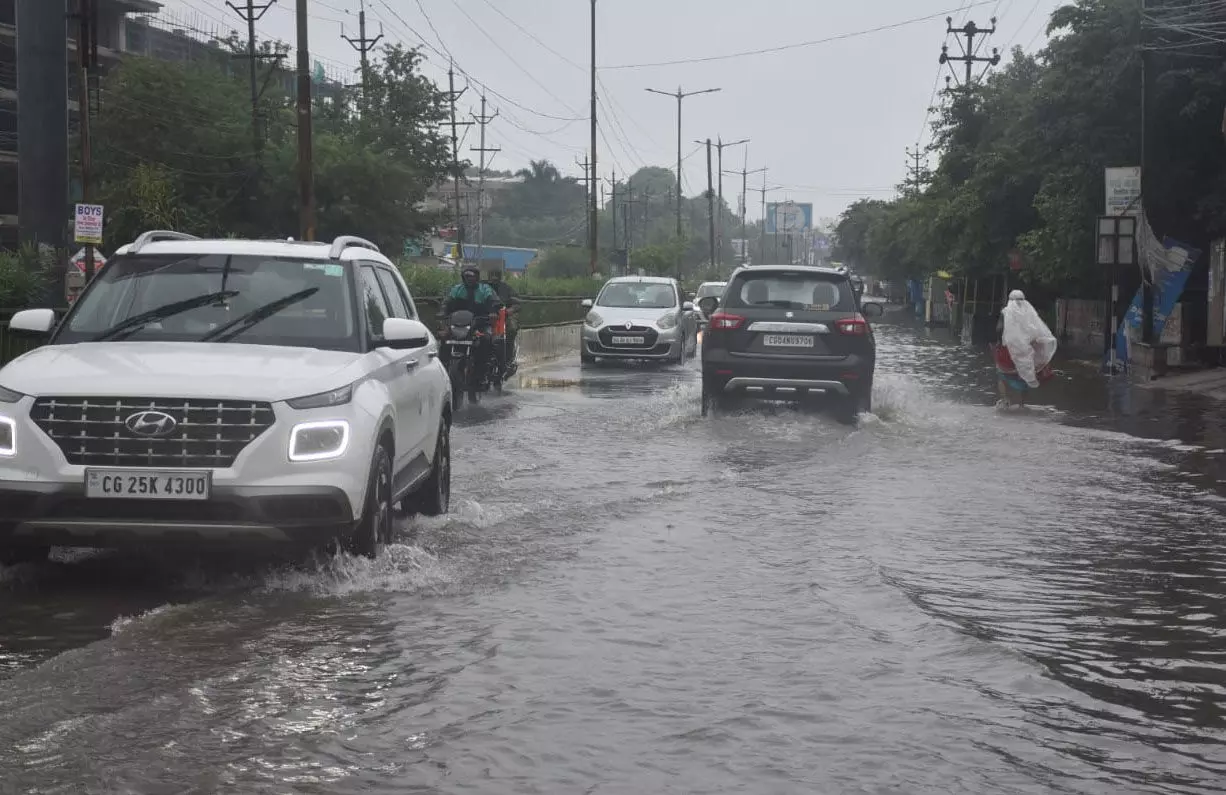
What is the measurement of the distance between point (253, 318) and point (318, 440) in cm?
126

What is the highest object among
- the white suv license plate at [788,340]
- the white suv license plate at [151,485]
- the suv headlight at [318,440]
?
the white suv license plate at [788,340]

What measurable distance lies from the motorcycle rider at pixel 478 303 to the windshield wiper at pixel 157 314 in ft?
41.2

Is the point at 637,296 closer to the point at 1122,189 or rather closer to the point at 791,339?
the point at 1122,189

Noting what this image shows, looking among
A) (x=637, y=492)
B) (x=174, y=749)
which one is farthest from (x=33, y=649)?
(x=637, y=492)

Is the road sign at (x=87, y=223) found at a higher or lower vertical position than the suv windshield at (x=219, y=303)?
higher

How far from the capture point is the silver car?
3008 centimetres

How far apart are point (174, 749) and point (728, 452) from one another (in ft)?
33.4

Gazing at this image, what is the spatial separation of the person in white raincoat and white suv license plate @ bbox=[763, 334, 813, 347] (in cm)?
448

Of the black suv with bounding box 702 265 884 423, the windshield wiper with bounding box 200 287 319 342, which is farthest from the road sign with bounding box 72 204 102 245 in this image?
the windshield wiper with bounding box 200 287 319 342

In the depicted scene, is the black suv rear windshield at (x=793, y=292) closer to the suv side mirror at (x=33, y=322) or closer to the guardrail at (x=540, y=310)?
the guardrail at (x=540, y=310)

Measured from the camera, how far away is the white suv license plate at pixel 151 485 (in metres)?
7.15

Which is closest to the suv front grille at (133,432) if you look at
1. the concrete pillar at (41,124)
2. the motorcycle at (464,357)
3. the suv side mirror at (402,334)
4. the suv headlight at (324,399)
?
the suv headlight at (324,399)

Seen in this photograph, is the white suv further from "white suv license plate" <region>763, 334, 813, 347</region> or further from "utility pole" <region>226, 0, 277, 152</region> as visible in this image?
"utility pole" <region>226, 0, 277, 152</region>

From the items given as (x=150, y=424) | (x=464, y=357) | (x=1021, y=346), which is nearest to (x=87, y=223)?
(x=464, y=357)
